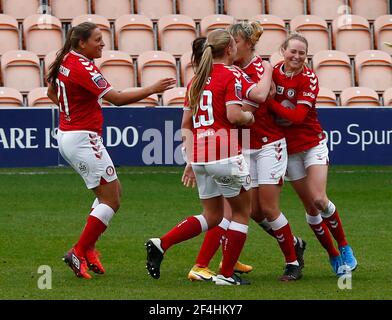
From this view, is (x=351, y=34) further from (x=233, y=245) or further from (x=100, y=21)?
(x=233, y=245)

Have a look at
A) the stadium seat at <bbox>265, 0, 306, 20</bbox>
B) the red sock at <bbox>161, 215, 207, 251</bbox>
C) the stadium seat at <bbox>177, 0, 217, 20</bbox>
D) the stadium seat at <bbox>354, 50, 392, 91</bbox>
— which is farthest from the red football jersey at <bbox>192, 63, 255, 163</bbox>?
the stadium seat at <bbox>265, 0, 306, 20</bbox>

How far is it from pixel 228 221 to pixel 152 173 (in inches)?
266

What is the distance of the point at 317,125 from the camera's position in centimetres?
856

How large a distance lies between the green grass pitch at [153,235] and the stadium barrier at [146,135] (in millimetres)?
237

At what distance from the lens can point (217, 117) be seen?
7.63m

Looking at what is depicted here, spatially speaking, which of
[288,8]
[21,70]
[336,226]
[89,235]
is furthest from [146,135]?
[89,235]

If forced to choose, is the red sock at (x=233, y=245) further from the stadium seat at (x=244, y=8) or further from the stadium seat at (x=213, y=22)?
the stadium seat at (x=244, y=8)

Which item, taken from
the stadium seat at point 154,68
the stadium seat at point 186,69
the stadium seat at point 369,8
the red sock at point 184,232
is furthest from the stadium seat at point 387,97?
the red sock at point 184,232

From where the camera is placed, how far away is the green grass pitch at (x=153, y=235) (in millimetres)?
7645

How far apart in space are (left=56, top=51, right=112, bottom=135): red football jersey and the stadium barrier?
6241mm

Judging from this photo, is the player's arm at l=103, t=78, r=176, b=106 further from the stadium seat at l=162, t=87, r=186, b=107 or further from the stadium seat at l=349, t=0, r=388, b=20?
the stadium seat at l=349, t=0, r=388, b=20

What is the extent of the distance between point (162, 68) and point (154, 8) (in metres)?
1.67
